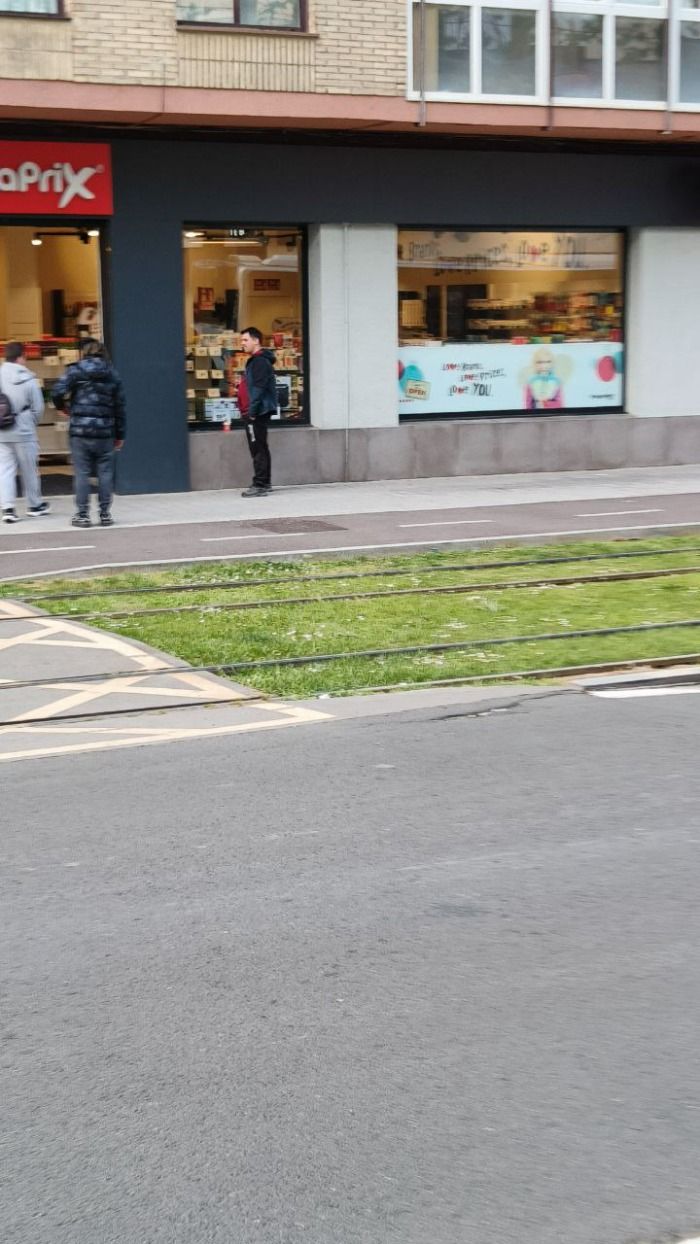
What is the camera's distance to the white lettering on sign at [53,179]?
17484 millimetres

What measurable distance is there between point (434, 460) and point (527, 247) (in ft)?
10.1

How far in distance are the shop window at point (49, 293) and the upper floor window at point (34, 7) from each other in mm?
2331

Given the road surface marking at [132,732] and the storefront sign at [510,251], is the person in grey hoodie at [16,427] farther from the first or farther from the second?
the road surface marking at [132,732]

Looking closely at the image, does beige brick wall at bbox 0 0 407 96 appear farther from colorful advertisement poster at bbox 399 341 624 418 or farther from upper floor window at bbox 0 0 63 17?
colorful advertisement poster at bbox 399 341 624 418

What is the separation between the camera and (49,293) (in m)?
18.8

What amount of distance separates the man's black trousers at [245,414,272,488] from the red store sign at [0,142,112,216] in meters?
2.86

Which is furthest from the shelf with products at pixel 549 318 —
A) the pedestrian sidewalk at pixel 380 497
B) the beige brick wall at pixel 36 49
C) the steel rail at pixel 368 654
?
the steel rail at pixel 368 654

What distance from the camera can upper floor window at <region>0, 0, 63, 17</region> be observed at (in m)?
16.7

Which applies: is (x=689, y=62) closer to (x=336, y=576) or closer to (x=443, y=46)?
(x=443, y=46)

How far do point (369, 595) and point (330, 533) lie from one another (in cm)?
355

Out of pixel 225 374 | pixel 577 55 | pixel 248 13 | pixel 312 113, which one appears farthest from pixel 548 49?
pixel 225 374

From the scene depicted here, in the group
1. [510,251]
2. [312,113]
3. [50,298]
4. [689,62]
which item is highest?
[689,62]

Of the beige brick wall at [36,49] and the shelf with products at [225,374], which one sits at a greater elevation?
the beige brick wall at [36,49]

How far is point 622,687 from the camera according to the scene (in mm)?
8555
